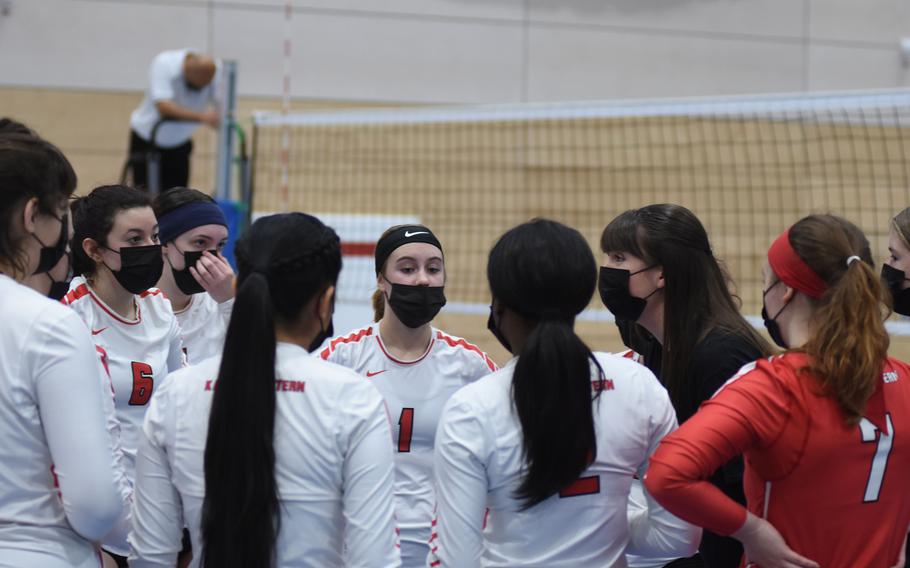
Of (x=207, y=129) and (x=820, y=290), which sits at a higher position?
(x=207, y=129)

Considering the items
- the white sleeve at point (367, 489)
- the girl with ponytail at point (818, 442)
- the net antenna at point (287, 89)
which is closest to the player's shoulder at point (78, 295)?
the white sleeve at point (367, 489)

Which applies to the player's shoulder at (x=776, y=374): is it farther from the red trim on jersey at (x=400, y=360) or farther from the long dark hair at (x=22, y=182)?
the long dark hair at (x=22, y=182)

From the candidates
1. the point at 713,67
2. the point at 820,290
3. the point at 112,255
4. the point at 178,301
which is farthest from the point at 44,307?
the point at 713,67

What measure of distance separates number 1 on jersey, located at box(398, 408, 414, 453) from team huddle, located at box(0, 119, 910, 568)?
1020mm

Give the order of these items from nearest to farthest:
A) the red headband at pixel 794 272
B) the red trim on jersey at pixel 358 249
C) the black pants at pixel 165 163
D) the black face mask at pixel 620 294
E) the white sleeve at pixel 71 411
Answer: the white sleeve at pixel 71 411
the red headband at pixel 794 272
the black face mask at pixel 620 294
the black pants at pixel 165 163
the red trim on jersey at pixel 358 249

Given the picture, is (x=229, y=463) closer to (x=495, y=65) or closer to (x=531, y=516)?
(x=531, y=516)

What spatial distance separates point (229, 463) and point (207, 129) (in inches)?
363

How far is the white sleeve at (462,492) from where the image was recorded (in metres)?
2.11

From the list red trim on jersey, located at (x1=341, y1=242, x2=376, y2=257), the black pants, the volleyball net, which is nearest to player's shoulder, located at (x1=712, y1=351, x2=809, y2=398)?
red trim on jersey, located at (x1=341, y1=242, x2=376, y2=257)

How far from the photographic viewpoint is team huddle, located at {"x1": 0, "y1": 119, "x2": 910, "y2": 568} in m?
2.05

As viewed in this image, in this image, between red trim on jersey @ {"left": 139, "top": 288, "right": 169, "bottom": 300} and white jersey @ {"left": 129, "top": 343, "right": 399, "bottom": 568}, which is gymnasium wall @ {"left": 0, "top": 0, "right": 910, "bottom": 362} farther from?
white jersey @ {"left": 129, "top": 343, "right": 399, "bottom": 568}

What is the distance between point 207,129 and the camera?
10750 mm

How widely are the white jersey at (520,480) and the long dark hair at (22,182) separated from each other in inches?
39.2

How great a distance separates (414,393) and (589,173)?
7785 millimetres
